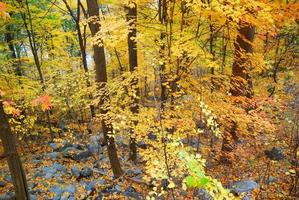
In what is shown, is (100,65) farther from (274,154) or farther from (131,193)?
(274,154)

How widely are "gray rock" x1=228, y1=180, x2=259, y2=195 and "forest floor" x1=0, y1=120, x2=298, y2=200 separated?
0.11 feet

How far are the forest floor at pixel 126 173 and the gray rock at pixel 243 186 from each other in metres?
0.03

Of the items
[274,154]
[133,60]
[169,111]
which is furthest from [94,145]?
[274,154]

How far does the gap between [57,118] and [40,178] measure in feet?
28.9

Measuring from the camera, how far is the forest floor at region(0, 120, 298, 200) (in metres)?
9.47

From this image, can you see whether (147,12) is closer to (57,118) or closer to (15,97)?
(15,97)

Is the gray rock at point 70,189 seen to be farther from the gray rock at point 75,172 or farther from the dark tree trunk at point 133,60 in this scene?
the dark tree trunk at point 133,60

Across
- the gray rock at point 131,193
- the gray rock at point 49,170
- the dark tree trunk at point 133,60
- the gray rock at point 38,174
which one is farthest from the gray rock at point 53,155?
the gray rock at point 131,193

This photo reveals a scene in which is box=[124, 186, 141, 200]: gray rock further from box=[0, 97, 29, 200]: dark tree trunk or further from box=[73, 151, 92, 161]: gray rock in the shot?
box=[73, 151, 92, 161]: gray rock

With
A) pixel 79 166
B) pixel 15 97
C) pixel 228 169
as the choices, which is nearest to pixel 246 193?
pixel 228 169

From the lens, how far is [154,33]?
947 centimetres

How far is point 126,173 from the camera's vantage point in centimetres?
1131

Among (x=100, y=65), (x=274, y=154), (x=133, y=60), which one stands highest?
(x=100, y=65)

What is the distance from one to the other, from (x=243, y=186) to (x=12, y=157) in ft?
23.8
